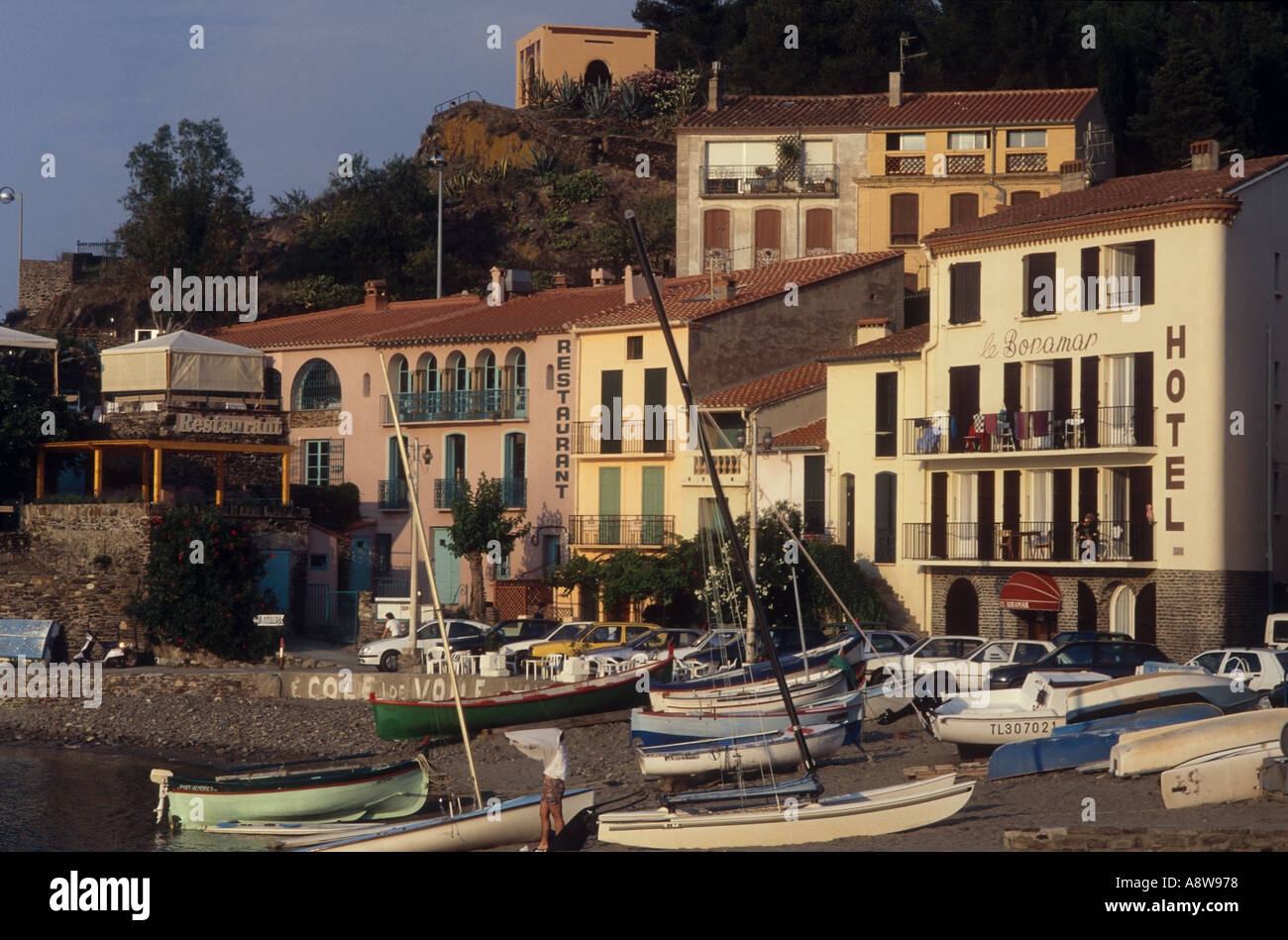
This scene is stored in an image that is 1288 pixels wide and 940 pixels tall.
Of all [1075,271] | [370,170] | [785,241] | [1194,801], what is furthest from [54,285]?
[1194,801]

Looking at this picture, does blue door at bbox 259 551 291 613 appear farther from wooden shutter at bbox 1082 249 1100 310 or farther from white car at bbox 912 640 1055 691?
wooden shutter at bbox 1082 249 1100 310

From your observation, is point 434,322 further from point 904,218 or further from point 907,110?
point 907,110

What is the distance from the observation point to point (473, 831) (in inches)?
997

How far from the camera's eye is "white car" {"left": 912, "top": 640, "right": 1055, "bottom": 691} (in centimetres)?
3594

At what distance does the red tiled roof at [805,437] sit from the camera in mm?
50750

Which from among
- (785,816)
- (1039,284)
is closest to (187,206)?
(1039,284)

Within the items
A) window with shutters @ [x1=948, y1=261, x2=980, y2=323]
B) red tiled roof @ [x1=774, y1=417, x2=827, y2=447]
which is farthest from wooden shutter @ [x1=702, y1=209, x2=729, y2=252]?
window with shutters @ [x1=948, y1=261, x2=980, y2=323]

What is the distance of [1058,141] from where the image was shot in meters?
65.6

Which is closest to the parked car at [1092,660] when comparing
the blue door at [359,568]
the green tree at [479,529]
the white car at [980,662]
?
the white car at [980,662]

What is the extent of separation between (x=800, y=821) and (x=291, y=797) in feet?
34.2

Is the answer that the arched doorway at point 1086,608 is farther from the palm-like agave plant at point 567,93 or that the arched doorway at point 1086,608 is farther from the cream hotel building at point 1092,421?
the palm-like agave plant at point 567,93
